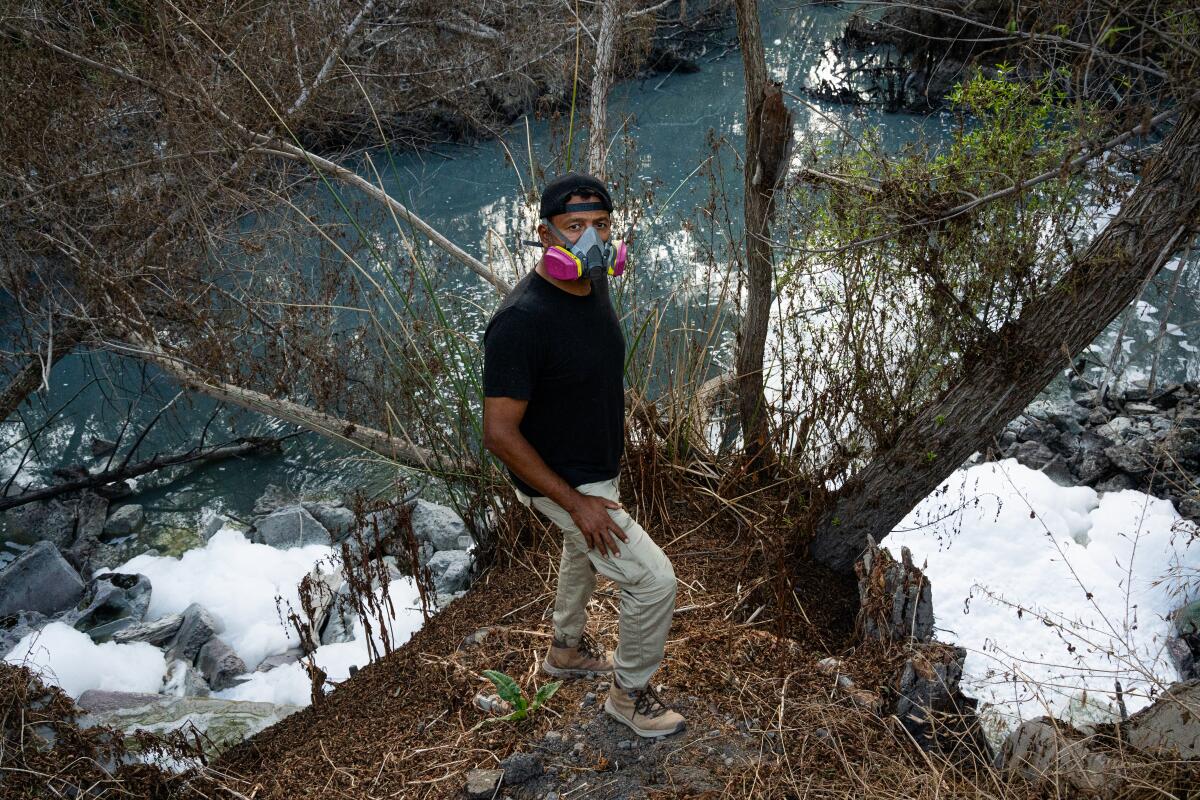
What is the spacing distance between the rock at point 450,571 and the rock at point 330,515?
4.83ft

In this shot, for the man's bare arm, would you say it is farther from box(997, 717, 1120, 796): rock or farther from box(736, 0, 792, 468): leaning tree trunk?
box(736, 0, 792, 468): leaning tree trunk

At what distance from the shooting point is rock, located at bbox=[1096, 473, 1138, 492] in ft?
23.7

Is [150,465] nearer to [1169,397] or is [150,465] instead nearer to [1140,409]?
[1140,409]

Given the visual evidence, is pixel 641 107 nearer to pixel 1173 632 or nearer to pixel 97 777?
pixel 1173 632

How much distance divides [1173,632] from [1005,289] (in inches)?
114

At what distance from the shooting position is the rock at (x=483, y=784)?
2887mm

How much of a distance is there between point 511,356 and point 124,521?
6.83m

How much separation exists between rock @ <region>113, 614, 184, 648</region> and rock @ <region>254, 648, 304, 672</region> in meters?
0.73

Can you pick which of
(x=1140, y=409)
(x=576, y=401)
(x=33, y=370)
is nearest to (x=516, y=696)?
(x=576, y=401)

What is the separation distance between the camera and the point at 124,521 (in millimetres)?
8125

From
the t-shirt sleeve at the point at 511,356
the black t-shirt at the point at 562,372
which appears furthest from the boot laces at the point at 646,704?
the t-shirt sleeve at the point at 511,356

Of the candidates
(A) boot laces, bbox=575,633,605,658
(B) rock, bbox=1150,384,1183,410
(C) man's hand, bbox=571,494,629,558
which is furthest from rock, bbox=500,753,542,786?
(B) rock, bbox=1150,384,1183,410

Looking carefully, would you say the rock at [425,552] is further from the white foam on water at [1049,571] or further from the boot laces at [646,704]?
the boot laces at [646,704]

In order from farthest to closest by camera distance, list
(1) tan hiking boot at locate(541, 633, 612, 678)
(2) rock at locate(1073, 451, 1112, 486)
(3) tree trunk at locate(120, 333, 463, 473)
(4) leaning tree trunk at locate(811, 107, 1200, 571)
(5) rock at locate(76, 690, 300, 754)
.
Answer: (2) rock at locate(1073, 451, 1112, 486) < (3) tree trunk at locate(120, 333, 463, 473) < (5) rock at locate(76, 690, 300, 754) < (4) leaning tree trunk at locate(811, 107, 1200, 571) < (1) tan hiking boot at locate(541, 633, 612, 678)
